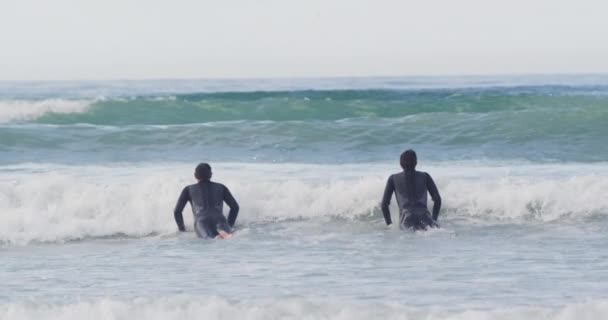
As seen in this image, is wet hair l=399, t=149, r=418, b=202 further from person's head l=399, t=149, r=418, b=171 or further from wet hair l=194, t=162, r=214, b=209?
wet hair l=194, t=162, r=214, b=209

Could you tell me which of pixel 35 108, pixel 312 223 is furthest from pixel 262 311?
pixel 35 108

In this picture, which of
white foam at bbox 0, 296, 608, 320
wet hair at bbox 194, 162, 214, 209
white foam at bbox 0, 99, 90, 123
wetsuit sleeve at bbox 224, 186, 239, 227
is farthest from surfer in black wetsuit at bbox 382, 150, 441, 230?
white foam at bbox 0, 99, 90, 123

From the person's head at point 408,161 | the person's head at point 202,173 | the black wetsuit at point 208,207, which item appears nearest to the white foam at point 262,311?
the black wetsuit at point 208,207

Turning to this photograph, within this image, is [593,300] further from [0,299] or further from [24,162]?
[24,162]

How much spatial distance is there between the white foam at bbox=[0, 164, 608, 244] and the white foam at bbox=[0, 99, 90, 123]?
54.4 ft

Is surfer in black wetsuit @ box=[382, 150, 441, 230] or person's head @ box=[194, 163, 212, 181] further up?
person's head @ box=[194, 163, 212, 181]

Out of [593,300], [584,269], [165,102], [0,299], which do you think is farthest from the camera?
[165,102]

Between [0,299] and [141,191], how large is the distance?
499cm

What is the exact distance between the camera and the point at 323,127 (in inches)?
851

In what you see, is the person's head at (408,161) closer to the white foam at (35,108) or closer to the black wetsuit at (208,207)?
the black wetsuit at (208,207)

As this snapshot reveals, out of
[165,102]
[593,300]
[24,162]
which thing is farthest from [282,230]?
[165,102]

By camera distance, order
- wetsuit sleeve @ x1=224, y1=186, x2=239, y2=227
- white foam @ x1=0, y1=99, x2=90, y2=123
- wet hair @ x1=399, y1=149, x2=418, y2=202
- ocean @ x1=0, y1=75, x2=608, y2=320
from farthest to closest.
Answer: white foam @ x1=0, y1=99, x2=90, y2=123
wetsuit sleeve @ x1=224, y1=186, x2=239, y2=227
wet hair @ x1=399, y1=149, x2=418, y2=202
ocean @ x1=0, y1=75, x2=608, y2=320

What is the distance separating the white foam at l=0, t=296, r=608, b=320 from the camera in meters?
7.27

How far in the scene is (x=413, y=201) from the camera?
38.3 feet
